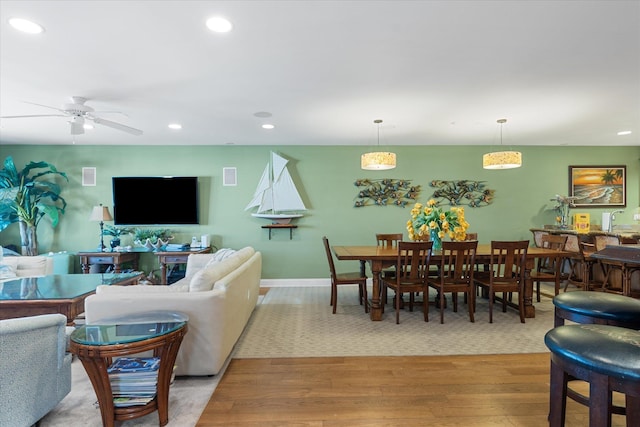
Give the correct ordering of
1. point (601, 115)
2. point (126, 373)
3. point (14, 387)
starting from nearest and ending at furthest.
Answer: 1. point (14, 387)
2. point (126, 373)
3. point (601, 115)

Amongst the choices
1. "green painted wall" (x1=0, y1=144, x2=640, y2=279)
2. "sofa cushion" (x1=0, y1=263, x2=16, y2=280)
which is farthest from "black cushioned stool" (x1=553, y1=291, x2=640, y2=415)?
"sofa cushion" (x1=0, y1=263, x2=16, y2=280)

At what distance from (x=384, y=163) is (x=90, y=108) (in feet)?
11.1

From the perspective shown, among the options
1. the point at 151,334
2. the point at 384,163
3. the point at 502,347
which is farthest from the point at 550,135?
the point at 151,334

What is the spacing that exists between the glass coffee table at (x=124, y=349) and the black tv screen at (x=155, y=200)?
3.76 m

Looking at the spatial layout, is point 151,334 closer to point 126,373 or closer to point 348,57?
point 126,373

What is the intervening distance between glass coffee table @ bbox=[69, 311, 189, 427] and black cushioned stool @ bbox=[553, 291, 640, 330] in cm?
229

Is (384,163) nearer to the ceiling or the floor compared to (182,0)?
nearer to the floor

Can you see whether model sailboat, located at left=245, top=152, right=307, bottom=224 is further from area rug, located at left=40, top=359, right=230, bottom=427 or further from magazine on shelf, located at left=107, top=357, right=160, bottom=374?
magazine on shelf, located at left=107, top=357, right=160, bottom=374

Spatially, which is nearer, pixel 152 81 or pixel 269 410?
pixel 269 410

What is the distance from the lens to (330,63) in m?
2.67

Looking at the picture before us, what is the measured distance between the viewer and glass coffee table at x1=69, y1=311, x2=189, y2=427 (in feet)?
5.77

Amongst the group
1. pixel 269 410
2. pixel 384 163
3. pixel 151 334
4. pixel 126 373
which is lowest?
pixel 269 410

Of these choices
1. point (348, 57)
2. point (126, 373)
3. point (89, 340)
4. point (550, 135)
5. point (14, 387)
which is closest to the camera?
point (14, 387)

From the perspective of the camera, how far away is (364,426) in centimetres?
194
